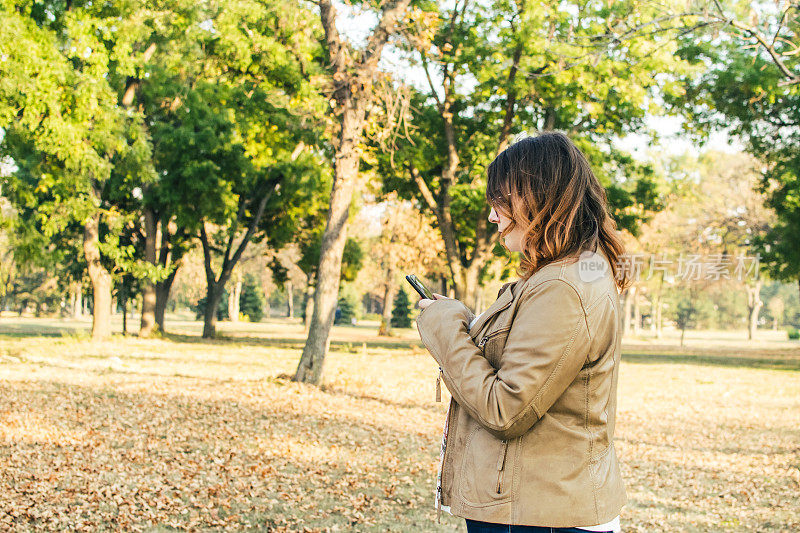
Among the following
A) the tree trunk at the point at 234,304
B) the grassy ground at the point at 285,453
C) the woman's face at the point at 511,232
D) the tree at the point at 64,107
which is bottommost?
the grassy ground at the point at 285,453

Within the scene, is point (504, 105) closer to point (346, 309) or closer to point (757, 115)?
point (757, 115)

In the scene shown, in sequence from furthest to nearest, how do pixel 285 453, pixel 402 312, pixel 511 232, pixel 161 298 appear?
pixel 402 312, pixel 161 298, pixel 285 453, pixel 511 232

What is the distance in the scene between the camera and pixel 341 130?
39.3 ft

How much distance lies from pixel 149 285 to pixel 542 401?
25245 mm

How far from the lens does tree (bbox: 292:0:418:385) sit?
11602 millimetres

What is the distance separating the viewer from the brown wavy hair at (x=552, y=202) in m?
1.88

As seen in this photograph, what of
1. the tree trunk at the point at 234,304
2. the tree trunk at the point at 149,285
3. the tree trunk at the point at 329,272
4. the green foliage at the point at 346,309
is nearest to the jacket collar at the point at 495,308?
the tree trunk at the point at 329,272

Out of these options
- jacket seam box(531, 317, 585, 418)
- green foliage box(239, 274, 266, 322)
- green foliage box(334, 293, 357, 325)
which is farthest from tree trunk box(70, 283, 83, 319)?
jacket seam box(531, 317, 585, 418)

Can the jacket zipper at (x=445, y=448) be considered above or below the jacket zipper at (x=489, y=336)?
below

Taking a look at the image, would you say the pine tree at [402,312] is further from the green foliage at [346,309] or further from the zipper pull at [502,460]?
the zipper pull at [502,460]

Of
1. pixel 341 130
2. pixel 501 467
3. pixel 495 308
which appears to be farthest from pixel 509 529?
pixel 341 130

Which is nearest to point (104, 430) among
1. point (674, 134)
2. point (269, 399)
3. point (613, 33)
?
point (269, 399)

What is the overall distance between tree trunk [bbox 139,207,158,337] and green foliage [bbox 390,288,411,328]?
2908cm

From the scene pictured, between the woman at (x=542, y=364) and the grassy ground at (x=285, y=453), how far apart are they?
3809 mm
